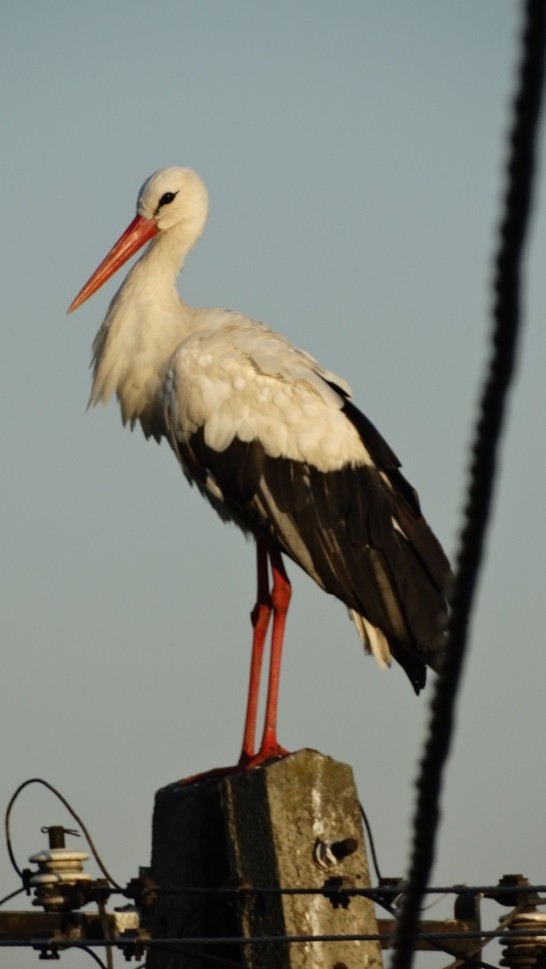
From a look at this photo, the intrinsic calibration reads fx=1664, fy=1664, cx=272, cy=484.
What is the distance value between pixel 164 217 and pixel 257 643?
2593 mm

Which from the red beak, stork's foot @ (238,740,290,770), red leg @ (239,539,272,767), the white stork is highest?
the red beak

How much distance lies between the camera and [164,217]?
901 centimetres

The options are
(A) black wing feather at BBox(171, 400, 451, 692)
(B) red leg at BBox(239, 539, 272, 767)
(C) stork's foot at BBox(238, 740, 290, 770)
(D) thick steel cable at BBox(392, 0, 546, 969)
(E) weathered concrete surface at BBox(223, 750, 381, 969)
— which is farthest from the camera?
(A) black wing feather at BBox(171, 400, 451, 692)

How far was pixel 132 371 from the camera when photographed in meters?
8.37

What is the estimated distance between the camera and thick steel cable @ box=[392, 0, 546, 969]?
106 centimetres

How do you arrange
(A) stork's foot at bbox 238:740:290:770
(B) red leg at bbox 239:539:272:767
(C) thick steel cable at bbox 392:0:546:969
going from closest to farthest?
(C) thick steel cable at bbox 392:0:546:969 → (A) stork's foot at bbox 238:740:290:770 → (B) red leg at bbox 239:539:272:767

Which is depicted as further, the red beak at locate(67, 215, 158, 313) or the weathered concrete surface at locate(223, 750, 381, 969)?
the red beak at locate(67, 215, 158, 313)

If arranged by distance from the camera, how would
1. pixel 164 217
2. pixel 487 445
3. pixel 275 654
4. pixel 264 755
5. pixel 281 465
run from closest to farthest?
1. pixel 487 445
2. pixel 264 755
3. pixel 275 654
4. pixel 281 465
5. pixel 164 217

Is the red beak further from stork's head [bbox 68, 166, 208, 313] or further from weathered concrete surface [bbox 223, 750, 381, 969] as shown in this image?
weathered concrete surface [bbox 223, 750, 381, 969]

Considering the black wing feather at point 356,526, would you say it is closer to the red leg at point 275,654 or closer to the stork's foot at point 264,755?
the red leg at point 275,654

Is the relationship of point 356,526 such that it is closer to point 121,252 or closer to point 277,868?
point 121,252

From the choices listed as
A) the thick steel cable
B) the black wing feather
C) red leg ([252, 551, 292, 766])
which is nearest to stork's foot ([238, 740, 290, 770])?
red leg ([252, 551, 292, 766])

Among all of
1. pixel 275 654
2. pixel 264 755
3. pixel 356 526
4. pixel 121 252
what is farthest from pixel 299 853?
pixel 121 252

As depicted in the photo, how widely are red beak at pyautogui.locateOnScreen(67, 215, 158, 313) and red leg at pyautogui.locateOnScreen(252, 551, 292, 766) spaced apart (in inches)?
79.7
